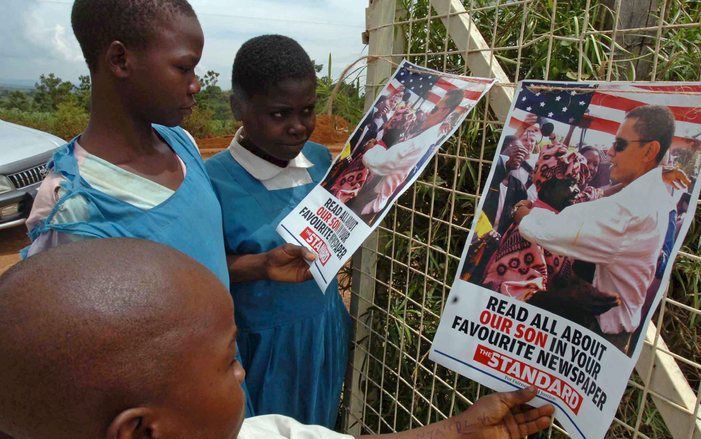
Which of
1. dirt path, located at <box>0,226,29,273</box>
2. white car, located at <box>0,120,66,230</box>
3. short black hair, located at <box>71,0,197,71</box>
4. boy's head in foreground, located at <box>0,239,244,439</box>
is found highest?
short black hair, located at <box>71,0,197,71</box>

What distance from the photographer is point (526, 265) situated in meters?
1.07

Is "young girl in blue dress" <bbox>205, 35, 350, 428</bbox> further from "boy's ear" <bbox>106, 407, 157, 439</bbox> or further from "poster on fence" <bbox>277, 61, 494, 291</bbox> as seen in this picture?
"boy's ear" <bbox>106, 407, 157, 439</bbox>

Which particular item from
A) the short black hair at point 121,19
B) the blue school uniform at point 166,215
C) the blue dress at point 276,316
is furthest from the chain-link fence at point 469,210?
the short black hair at point 121,19

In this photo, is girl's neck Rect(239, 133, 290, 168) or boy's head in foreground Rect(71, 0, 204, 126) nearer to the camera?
boy's head in foreground Rect(71, 0, 204, 126)

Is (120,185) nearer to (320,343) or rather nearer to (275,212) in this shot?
(275,212)

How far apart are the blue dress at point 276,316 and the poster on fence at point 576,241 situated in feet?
1.85

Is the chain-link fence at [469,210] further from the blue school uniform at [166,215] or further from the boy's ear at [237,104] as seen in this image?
the blue school uniform at [166,215]

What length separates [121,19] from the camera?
1.16 meters

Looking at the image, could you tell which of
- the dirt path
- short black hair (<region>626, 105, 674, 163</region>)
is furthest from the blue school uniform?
the dirt path

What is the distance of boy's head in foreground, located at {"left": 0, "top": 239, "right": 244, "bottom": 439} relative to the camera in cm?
64

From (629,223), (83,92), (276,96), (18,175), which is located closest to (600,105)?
(629,223)

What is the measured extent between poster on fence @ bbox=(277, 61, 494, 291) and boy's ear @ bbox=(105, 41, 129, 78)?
1.80 ft

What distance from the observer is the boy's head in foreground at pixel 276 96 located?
1520 mm

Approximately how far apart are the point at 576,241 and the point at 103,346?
0.81 m
